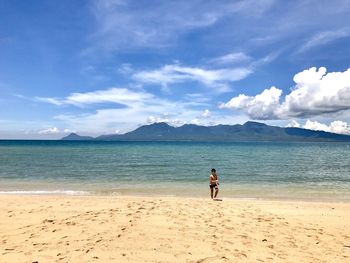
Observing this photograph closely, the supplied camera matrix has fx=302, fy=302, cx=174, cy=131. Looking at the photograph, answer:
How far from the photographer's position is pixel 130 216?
12.7 meters

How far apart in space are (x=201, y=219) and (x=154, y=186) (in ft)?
46.9

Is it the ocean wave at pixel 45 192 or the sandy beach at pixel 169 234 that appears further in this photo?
the ocean wave at pixel 45 192

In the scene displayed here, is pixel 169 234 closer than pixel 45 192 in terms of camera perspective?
Yes

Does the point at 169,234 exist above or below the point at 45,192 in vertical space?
above

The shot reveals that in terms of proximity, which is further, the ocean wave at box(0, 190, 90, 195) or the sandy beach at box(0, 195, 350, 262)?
the ocean wave at box(0, 190, 90, 195)

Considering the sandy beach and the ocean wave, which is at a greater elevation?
the sandy beach

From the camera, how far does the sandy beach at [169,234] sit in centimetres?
873

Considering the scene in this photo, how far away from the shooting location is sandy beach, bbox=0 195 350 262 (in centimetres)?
873

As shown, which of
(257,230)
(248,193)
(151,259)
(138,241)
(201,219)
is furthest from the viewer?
(248,193)

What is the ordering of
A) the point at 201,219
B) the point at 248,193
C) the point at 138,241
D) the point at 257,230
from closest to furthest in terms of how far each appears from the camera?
1. the point at 138,241
2. the point at 257,230
3. the point at 201,219
4. the point at 248,193

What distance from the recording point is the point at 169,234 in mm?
10438

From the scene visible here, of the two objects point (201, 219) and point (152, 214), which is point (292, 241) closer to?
A: point (201, 219)

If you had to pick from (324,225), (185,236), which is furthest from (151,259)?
(324,225)

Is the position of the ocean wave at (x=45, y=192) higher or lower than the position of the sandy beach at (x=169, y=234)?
lower
